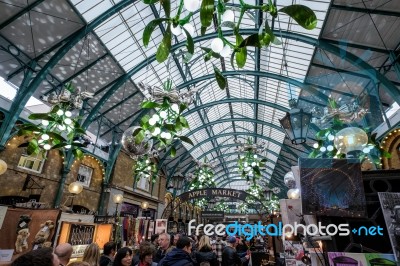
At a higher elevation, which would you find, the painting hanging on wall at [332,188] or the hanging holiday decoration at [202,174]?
the hanging holiday decoration at [202,174]

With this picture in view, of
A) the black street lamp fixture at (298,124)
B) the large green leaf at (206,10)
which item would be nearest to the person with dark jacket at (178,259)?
the black street lamp fixture at (298,124)

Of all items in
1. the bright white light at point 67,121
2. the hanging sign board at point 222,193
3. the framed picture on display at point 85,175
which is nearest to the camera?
the bright white light at point 67,121

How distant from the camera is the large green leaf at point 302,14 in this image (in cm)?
100

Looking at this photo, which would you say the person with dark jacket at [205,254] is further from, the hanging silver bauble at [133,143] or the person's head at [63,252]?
the person's head at [63,252]

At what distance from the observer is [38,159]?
29.0ft

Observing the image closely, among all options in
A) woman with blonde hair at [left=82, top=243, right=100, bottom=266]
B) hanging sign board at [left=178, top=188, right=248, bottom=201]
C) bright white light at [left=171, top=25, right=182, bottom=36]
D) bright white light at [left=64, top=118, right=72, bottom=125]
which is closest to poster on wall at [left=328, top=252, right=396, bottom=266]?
bright white light at [left=171, top=25, right=182, bottom=36]

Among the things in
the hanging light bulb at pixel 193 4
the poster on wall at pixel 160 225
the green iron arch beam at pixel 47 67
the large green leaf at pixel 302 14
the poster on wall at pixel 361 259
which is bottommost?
the poster on wall at pixel 361 259

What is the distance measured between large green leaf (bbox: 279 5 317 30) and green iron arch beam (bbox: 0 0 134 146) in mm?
7562

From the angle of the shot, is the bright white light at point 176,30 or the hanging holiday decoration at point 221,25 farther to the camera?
the bright white light at point 176,30

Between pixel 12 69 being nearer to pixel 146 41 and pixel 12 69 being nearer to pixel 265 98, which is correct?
pixel 146 41

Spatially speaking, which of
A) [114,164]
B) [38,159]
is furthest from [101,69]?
[114,164]

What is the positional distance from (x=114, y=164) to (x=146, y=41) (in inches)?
502

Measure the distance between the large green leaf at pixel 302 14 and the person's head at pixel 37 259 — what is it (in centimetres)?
197

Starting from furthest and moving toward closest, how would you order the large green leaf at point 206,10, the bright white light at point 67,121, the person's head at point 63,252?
the bright white light at point 67,121 → the person's head at point 63,252 → the large green leaf at point 206,10
